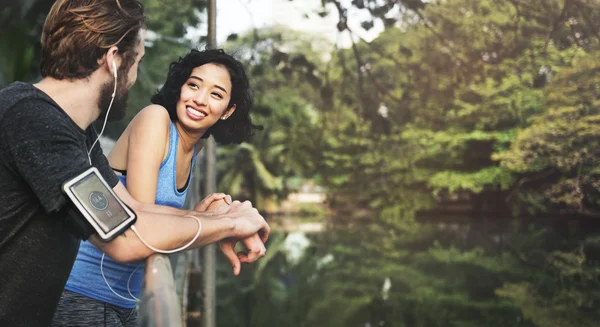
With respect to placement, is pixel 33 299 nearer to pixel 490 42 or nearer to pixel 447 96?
pixel 490 42

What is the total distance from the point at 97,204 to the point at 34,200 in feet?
0.42

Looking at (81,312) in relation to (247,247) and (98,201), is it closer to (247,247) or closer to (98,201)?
(247,247)

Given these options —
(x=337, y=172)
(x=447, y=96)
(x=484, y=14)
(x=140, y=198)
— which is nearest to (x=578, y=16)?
(x=484, y=14)

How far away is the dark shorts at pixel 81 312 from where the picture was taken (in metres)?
1.27

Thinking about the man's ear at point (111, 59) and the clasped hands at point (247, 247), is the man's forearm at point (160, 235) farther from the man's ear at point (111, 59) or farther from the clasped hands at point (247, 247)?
the man's ear at point (111, 59)

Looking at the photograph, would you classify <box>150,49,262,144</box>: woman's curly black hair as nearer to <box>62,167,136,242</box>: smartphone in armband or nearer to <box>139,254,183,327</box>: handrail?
<box>62,167,136,242</box>: smartphone in armband

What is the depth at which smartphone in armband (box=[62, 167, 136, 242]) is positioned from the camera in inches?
37.1

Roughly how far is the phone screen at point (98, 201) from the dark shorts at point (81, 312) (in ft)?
1.25

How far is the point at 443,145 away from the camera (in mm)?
21109

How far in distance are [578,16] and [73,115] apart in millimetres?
16053

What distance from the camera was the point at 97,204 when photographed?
3.11 ft

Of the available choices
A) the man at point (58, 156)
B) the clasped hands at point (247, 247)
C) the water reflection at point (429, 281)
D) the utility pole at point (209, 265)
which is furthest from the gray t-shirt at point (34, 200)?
the water reflection at point (429, 281)

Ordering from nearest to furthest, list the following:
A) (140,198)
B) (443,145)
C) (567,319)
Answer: (140,198)
(567,319)
(443,145)

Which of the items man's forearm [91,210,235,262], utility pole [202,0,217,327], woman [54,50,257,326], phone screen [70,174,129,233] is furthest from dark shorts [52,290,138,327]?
utility pole [202,0,217,327]
